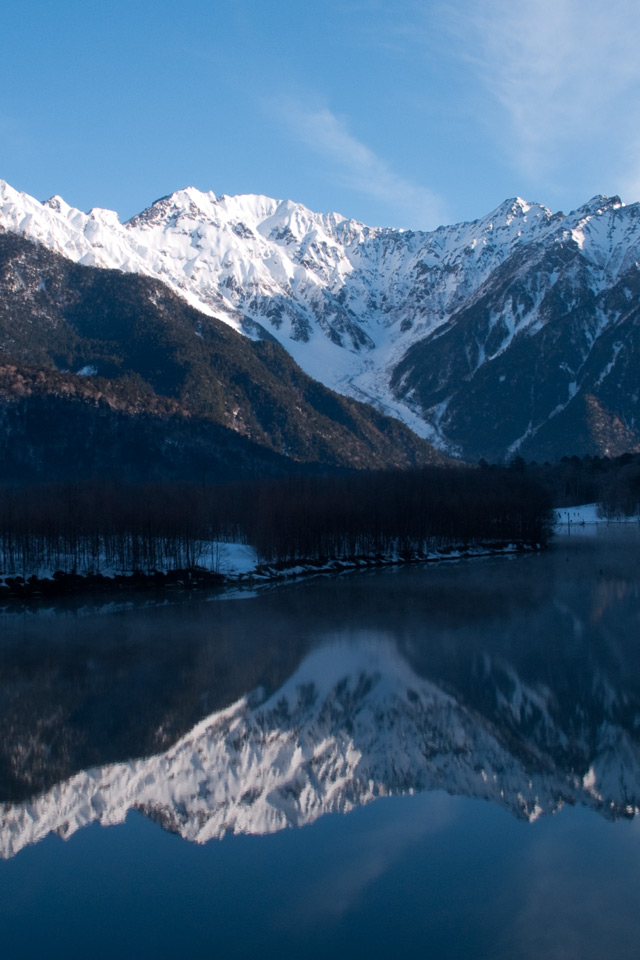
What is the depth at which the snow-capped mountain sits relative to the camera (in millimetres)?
A: 19906

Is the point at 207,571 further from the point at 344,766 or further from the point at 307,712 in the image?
the point at 344,766

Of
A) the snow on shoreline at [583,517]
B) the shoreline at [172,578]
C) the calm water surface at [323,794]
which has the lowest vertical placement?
the calm water surface at [323,794]

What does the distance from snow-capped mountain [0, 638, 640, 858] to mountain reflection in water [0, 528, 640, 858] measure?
0.23 feet

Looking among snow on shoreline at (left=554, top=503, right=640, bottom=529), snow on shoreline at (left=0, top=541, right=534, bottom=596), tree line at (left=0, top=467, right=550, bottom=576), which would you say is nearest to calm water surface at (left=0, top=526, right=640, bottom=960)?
snow on shoreline at (left=0, top=541, right=534, bottom=596)

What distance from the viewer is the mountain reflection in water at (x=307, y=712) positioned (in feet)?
68.2

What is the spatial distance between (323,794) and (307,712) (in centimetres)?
788

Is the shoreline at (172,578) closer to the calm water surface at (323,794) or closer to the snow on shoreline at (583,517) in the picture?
the calm water surface at (323,794)

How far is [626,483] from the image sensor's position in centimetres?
15325

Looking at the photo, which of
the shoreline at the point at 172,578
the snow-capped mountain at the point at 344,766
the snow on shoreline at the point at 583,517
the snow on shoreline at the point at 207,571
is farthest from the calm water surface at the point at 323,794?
the snow on shoreline at the point at 583,517

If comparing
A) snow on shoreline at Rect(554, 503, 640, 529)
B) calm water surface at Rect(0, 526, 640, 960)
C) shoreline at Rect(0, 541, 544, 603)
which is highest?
snow on shoreline at Rect(554, 503, 640, 529)

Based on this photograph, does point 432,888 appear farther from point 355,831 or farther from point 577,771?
point 577,771

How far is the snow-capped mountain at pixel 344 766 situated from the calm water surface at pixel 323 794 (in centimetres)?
9

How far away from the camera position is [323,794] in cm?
2106

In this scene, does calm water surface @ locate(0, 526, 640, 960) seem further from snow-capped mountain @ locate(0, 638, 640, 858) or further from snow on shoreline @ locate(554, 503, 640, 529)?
snow on shoreline @ locate(554, 503, 640, 529)
